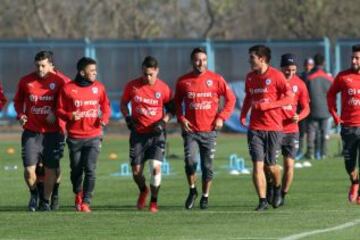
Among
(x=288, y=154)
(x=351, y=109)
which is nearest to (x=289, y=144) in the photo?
(x=288, y=154)

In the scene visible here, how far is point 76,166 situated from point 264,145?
99.3 inches

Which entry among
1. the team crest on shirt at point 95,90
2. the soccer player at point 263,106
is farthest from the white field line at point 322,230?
the team crest on shirt at point 95,90

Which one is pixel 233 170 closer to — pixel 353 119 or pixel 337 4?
pixel 353 119

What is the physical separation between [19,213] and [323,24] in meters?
41.5

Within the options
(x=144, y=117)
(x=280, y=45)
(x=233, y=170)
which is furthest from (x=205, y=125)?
(x=280, y=45)

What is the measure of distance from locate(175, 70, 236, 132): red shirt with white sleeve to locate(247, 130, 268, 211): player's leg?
645 mm

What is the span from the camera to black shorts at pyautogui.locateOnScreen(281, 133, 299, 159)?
20656 mm

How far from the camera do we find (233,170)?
28.3 meters

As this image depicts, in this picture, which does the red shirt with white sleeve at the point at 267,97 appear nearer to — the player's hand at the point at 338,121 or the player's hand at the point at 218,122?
the player's hand at the point at 218,122

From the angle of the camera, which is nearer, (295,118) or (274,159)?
(274,159)

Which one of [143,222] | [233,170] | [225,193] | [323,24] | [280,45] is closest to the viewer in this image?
[143,222]

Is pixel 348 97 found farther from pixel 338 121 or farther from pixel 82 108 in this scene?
pixel 82 108

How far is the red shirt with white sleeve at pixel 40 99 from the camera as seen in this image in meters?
20.0

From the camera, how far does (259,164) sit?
64.0 ft
